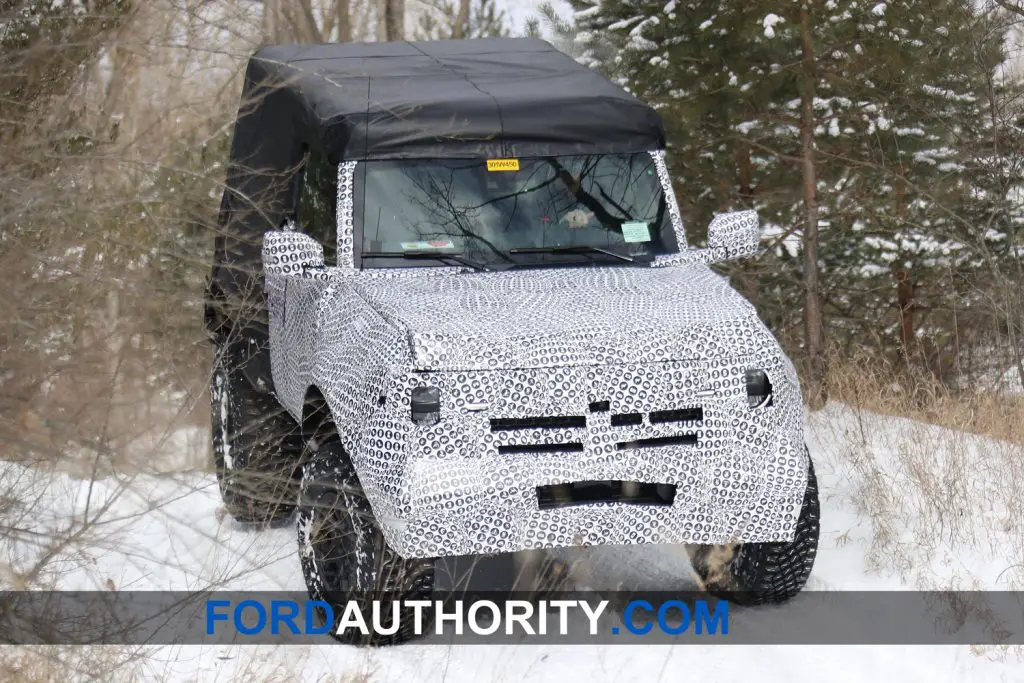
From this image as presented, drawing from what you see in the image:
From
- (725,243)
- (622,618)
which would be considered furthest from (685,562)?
(725,243)

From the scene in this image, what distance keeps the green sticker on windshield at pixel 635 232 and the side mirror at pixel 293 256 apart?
145 cm

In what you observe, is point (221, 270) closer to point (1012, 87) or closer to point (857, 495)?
point (857, 495)

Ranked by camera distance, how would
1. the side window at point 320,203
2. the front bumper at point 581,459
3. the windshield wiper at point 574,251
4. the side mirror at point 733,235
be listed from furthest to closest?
the side window at point 320,203 < the side mirror at point 733,235 < the windshield wiper at point 574,251 < the front bumper at point 581,459

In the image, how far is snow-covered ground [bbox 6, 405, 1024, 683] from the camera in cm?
496

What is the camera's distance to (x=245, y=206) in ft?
24.8

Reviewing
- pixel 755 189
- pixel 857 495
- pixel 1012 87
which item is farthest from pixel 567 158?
pixel 755 189

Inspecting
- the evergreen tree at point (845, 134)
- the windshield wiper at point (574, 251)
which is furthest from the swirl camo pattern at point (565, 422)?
the evergreen tree at point (845, 134)

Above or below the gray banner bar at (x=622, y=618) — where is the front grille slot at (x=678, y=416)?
above

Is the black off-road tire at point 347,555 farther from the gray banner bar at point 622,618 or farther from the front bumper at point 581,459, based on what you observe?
the front bumper at point 581,459

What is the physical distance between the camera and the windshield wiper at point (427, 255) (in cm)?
606

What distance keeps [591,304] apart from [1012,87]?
5591mm

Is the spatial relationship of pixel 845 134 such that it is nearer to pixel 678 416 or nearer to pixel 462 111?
pixel 462 111

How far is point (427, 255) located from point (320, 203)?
830 mm

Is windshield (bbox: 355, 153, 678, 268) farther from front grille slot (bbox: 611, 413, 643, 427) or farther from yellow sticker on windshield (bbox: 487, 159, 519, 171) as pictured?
front grille slot (bbox: 611, 413, 643, 427)
